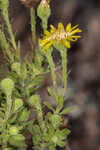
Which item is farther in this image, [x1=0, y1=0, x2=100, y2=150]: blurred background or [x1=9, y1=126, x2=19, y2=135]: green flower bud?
[x1=0, y1=0, x2=100, y2=150]: blurred background

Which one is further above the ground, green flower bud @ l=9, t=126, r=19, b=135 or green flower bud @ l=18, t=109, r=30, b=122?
green flower bud @ l=18, t=109, r=30, b=122

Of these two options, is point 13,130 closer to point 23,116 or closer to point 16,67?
point 23,116

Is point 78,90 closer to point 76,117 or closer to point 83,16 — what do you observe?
point 76,117

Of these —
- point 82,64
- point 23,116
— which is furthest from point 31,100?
point 82,64

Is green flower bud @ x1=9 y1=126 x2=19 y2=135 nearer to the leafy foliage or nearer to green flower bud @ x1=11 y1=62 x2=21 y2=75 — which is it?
Answer: the leafy foliage

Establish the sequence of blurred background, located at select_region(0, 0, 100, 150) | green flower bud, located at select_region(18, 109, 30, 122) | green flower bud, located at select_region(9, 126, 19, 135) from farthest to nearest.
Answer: blurred background, located at select_region(0, 0, 100, 150)
green flower bud, located at select_region(18, 109, 30, 122)
green flower bud, located at select_region(9, 126, 19, 135)

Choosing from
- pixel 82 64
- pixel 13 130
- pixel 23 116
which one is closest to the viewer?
pixel 13 130

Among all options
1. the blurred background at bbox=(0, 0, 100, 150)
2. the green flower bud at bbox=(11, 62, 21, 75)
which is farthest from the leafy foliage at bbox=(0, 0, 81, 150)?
the blurred background at bbox=(0, 0, 100, 150)

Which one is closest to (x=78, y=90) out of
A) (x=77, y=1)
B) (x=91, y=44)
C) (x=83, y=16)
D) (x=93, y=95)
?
(x=93, y=95)
